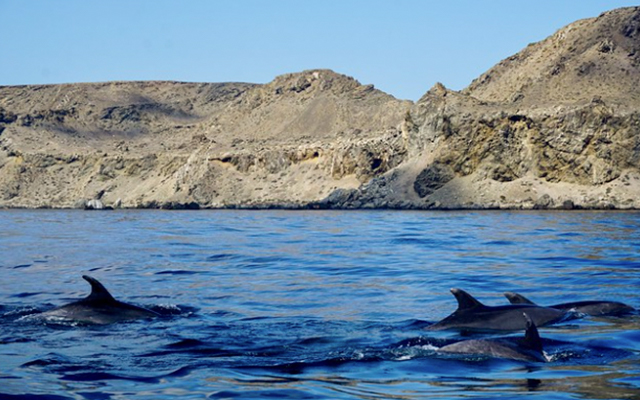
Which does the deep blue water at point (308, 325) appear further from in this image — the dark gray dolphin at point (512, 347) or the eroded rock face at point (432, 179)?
the eroded rock face at point (432, 179)

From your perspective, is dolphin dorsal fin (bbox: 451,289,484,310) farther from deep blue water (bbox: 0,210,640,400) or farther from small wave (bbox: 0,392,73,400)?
small wave (bbox: 0,392,73,400)

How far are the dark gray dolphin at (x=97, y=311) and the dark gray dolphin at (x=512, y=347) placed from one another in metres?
6.50

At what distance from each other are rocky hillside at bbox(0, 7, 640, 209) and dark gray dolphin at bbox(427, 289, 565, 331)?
77436 millimetres

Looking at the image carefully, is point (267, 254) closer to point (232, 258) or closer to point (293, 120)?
point (232, 258)

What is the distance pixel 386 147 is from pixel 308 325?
106 metres

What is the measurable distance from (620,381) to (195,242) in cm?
3246

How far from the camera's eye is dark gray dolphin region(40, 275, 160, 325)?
16.2m

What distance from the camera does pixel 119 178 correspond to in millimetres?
143375

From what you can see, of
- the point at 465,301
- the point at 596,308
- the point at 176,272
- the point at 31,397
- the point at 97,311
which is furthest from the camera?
the point at 176,272

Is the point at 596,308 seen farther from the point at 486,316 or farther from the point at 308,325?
the point at 308,325

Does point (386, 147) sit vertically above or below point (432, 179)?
above

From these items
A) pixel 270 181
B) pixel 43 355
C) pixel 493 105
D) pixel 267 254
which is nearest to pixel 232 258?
pixel 267 254

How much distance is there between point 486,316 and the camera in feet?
49.2

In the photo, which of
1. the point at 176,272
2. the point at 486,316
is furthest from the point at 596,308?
the point at 176,272
